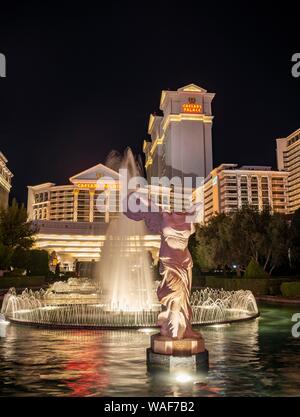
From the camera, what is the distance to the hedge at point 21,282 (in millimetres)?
36594

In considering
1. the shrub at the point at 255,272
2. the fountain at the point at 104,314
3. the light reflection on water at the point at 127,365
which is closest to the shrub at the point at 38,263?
the fountain at the point at 104,314

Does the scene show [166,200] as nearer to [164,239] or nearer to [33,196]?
[33,196]

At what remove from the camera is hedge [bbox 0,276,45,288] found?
3659 centimetres

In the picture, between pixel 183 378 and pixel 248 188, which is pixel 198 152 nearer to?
pixel 248 188

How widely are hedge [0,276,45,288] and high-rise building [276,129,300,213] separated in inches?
4212

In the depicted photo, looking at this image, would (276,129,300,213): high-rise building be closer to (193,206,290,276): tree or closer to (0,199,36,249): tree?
(193,206,290,276): tree

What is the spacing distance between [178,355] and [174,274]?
1.70 meters

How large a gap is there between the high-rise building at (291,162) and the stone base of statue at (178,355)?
132013 mm

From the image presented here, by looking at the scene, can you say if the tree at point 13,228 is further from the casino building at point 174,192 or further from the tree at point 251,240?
the casino building at point 174,192

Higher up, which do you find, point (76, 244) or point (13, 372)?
point (76, 244)

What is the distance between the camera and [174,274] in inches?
359
